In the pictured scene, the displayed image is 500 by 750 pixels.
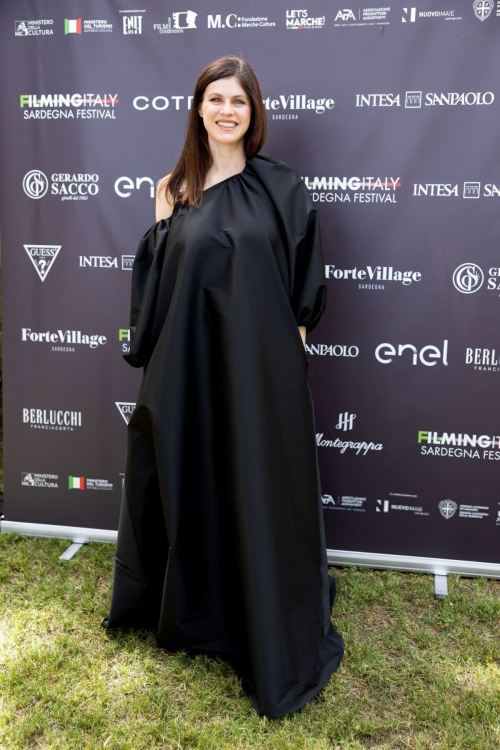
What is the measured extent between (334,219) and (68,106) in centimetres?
139

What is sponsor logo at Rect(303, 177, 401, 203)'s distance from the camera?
10.1 feet

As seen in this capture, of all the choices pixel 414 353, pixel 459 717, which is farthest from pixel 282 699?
pixel 414 353

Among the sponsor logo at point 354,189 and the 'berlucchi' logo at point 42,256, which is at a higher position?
the sponsor logo at point 354,189

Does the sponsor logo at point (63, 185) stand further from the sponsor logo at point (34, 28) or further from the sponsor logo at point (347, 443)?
the sponsor logo at point (347, 443)

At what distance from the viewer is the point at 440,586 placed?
3.17 metres

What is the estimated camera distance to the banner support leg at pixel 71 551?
342 centimetres

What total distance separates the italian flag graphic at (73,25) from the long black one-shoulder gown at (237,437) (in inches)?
49.5

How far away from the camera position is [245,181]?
99.7 inches

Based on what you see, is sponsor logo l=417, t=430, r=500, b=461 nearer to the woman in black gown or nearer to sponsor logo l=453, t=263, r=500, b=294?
sponsor logo l=453, t=263, r=500, b=294

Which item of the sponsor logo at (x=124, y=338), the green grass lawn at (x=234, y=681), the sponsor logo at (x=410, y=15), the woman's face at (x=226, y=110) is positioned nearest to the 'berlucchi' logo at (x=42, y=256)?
the sponsor logo at (x=124, y=338)

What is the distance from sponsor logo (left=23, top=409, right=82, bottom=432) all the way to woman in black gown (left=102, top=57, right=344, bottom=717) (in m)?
0.97

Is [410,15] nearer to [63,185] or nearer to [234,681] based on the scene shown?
[63,185]

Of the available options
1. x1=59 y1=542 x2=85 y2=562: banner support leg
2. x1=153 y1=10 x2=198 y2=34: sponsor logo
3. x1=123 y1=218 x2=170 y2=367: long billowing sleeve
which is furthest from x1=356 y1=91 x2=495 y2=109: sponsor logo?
x1=59 y1=542 x2=85 y2=562: banner support leg

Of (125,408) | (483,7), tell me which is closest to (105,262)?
(125,408)
